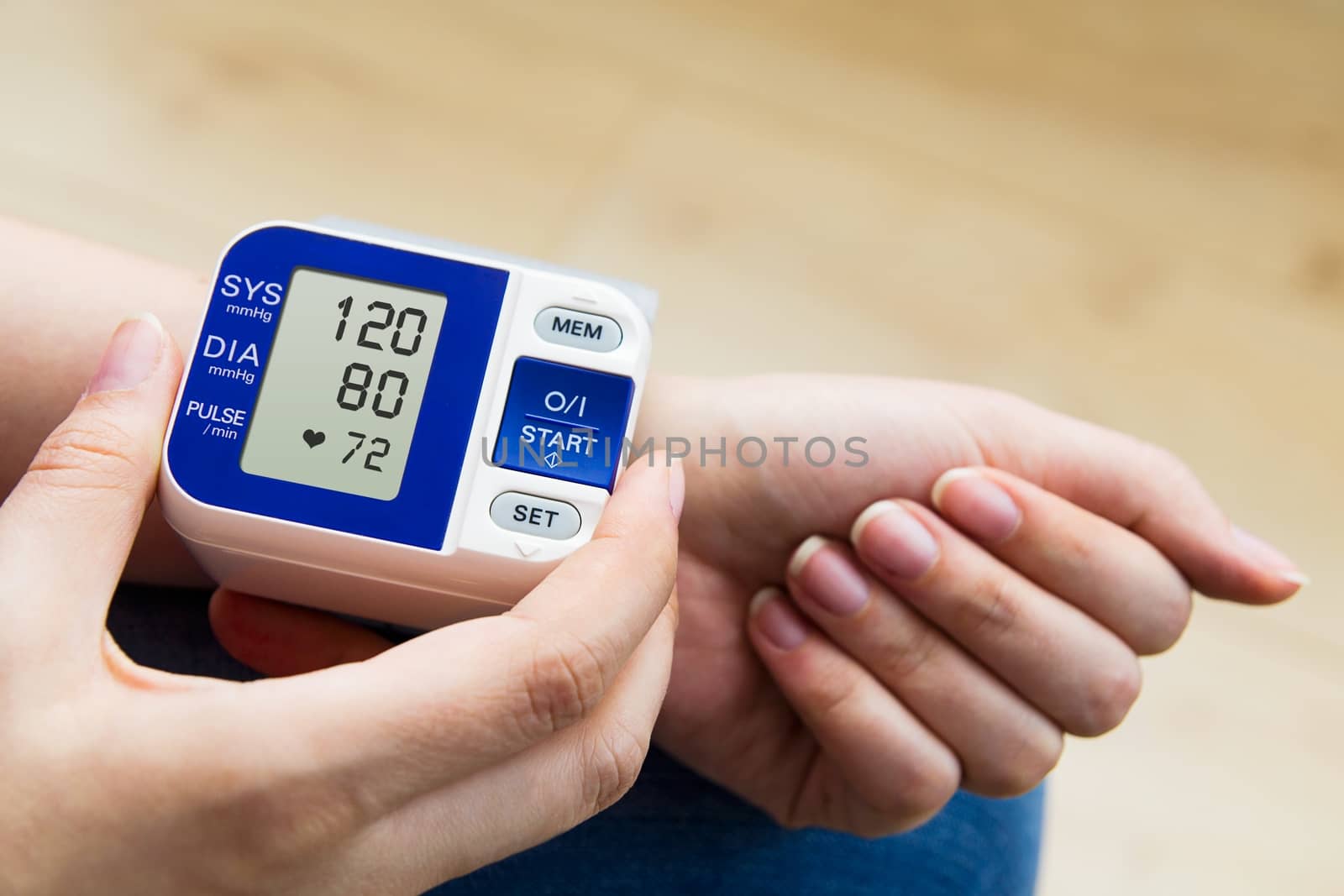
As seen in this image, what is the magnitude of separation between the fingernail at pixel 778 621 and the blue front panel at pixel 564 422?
0.97ft

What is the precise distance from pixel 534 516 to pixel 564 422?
7cm

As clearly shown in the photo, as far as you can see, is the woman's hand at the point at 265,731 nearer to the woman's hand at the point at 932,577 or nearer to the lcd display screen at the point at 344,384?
the lcd display screen at the point at 344,384

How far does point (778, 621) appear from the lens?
956 millimetres

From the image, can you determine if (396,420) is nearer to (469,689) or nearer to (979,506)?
(469,689)

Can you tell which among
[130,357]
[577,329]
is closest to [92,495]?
[130,357]

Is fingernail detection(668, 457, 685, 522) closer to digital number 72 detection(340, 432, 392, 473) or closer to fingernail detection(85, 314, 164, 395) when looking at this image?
digital number 72 detection(340, 432, 392, 473)

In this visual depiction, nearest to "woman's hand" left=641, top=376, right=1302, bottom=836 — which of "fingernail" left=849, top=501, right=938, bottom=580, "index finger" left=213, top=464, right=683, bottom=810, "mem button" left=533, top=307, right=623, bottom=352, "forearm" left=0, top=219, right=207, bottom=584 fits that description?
"fingernail" left=849, top=501, right=938, bottom=580

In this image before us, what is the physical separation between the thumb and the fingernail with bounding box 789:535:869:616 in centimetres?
54

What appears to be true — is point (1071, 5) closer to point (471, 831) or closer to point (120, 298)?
point (120, 298)

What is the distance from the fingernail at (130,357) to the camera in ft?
2.09

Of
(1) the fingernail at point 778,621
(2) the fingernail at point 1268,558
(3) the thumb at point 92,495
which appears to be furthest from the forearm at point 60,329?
(2) the fingernail at point 1268,558

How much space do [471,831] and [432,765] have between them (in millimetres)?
69

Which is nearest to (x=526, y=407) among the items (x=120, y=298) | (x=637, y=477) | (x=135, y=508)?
(x=637, y=477)

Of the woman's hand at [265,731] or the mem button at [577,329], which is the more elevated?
the mem button at [577,329]
